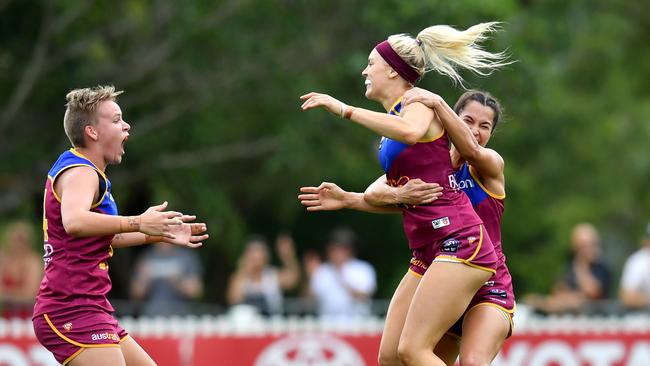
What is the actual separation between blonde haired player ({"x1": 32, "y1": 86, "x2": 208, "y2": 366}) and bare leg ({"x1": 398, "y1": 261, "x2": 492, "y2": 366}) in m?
1.30

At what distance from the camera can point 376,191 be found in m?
7.51

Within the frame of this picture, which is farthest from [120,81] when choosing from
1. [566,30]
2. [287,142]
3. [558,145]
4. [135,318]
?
[558,145]

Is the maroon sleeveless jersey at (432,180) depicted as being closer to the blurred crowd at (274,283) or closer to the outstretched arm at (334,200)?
the outstretched arm at (334,200)

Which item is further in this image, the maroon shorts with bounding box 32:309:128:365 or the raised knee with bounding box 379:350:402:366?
the raised knee with bounding box 379:350:402:366

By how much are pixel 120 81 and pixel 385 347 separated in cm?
1234

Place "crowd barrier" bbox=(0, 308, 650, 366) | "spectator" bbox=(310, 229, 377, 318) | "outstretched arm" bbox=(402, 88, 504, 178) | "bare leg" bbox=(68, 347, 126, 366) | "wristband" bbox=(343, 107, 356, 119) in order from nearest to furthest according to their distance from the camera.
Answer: "bare leg" bbox=(68, 347, 126, 366) < "wristband" bbox=(343, 107, 356, 119) < "outstretched arm" bbox=(402, 88, 504, 178) < "crowd barrier" bbox=(0, 308, 650, 366) < "spectator" bbox=(310, 229, 377, 318)

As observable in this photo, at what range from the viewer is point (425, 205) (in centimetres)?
724

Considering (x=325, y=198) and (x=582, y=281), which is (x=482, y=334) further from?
(x=582, y=281)

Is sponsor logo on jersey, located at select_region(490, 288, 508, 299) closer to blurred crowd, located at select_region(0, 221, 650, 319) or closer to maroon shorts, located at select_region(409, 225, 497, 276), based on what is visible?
maroon shorts, located at select_region(409, 225, 497, 276)

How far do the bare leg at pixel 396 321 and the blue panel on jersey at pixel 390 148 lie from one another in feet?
2.38

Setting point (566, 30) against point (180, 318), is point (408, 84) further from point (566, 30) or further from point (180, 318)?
point (566, 30)

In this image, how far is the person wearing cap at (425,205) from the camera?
277 inches

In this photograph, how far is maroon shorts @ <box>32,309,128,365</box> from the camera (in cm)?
676

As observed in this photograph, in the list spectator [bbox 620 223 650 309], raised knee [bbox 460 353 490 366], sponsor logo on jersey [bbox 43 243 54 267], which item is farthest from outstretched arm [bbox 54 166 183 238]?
spectator [bbox 620 223 650 309]
